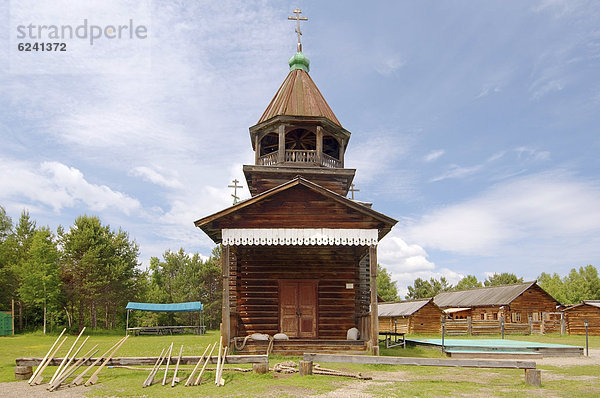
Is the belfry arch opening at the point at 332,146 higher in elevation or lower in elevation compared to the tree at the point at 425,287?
higher

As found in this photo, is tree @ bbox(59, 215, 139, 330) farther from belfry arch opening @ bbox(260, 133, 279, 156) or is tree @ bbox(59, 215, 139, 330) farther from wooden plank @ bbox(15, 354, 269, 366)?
wooden plank @ bbox(15, 354, 269, 366)

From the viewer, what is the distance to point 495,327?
34.9m

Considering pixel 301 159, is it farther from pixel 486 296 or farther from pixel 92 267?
pixel 486 296

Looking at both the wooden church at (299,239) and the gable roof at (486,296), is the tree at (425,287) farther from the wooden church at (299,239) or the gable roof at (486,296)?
the wooden church at (299,239)

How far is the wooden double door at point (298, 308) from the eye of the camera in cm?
1853

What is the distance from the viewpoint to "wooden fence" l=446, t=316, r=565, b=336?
116 feet

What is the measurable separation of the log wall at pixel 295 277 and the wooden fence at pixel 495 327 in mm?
20883

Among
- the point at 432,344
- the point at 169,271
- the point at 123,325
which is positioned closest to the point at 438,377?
the point at 432,344

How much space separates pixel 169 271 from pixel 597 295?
7491 cm

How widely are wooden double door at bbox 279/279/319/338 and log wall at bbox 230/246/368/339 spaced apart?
19 centimetres

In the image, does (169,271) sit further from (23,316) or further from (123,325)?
(23,316)

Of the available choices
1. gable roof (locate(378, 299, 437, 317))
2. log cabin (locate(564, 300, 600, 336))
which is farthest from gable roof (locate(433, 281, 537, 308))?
gable roof (locate(378, 299, 437, 317))

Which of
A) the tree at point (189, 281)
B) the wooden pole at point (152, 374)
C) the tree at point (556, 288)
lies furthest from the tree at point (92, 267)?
the tree at point (556, 288)

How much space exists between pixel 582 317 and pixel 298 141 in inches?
1216
